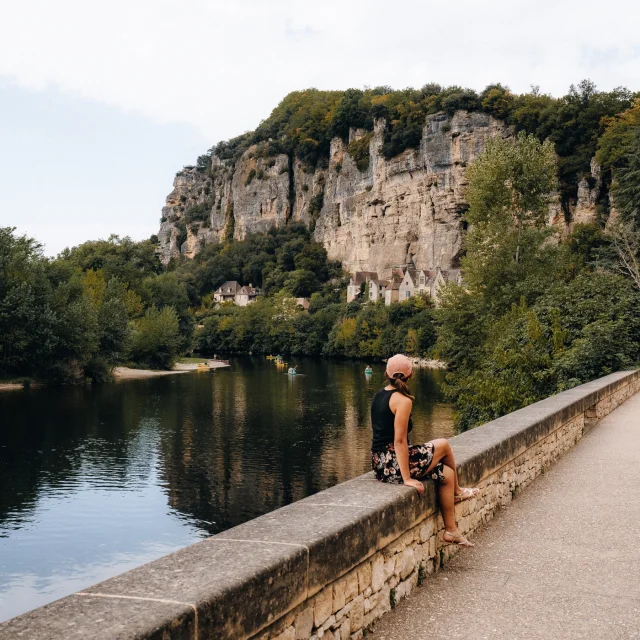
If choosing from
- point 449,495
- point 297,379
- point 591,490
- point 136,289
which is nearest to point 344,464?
point 591,490

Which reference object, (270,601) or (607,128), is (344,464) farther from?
(607,128)

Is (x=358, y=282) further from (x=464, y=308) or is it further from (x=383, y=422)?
(x=383, y=422)

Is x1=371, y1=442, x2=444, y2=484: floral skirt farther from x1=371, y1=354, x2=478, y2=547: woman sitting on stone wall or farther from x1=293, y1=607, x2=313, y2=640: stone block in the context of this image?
x1=293, y1=607, x2=313, y2=640: stone block

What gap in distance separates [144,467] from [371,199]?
85340mm

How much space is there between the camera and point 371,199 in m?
104

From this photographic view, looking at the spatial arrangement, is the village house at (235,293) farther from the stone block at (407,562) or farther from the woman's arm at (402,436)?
the stone block at (407,562)

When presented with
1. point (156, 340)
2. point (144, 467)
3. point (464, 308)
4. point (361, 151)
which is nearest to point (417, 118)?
point (361, 151)

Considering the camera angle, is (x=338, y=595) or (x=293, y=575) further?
(x=338, y=595)

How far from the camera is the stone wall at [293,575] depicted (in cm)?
240

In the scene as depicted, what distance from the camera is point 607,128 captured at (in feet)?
226

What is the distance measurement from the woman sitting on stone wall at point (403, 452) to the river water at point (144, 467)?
396 inches

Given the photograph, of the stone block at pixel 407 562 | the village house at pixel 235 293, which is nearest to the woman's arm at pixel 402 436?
the stone block at pixel 407 562

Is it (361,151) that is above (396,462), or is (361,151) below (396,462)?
above

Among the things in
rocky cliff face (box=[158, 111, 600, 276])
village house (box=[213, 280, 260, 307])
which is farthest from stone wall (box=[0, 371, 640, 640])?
village house (box=[213, 280, 260, 307])
